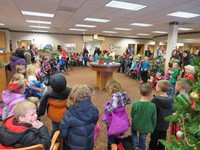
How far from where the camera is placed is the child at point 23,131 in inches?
45.7

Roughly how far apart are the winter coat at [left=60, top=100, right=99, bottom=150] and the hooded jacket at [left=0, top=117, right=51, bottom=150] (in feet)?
0.93

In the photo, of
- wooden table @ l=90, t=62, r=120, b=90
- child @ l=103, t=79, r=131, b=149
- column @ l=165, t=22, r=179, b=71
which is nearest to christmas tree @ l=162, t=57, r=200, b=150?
child @ l=103, t=79, r=131, b=149

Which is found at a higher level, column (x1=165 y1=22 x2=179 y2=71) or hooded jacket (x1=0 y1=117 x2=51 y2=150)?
column (x1=165 y1=22 x2=179 y2=71)

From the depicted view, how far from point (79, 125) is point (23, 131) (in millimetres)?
508

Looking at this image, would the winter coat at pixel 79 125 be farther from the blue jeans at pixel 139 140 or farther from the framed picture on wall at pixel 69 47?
the framed picture on wall at pixel 69 47

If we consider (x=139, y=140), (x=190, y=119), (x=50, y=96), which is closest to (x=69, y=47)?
(x=50, y=96)

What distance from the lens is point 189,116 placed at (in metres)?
1.05

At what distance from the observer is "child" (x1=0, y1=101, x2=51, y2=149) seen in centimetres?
116

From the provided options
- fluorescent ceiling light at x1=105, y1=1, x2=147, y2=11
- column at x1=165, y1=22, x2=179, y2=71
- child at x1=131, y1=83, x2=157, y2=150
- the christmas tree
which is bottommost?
child at x1=131, y1=83, x2=157, y2=150

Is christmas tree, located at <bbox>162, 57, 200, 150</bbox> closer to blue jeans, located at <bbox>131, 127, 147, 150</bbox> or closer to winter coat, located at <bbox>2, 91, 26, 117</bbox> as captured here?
blue jeans, located at <bbox>131, 127, 147, 150</bbox>

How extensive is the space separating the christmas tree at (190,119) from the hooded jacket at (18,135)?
0.94 meters

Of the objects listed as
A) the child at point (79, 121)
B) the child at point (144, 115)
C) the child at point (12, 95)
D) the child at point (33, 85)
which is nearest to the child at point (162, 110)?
the child at point (144, 115)

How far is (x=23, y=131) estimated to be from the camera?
1.20 m

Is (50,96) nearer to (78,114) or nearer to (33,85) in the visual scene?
(78,114)
